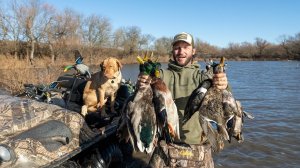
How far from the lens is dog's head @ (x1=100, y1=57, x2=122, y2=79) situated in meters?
5.55

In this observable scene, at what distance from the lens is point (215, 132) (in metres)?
3.45

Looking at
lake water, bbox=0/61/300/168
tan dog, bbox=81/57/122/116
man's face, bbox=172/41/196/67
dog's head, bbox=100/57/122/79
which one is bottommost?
lake water, bbox=0/61/300/168

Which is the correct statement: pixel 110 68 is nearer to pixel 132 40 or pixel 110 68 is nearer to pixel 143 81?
pixel 143 81

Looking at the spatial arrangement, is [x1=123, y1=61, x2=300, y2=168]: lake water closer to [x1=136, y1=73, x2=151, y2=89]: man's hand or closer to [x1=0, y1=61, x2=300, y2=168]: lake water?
[x1=0, y1=61, x2=300, y2=168]: lake water

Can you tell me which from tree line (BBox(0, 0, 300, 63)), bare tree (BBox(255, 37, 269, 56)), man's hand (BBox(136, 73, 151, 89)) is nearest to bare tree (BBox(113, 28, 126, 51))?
tree line (BBox(0, 0, 300, 63))

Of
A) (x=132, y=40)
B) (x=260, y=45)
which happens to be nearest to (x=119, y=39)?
(x=132, y=40)

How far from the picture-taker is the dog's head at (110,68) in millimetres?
5547

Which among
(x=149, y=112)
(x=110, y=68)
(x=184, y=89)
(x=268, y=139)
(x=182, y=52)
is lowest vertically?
(x=268, y=139)

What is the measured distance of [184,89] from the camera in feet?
12.4

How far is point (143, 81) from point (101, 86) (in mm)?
2409

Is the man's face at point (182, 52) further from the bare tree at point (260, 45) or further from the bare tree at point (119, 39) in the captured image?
the bare tree at point (260, 45)

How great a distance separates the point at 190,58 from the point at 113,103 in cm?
238

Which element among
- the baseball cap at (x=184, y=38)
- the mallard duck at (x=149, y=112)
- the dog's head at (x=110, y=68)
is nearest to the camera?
the mallard duck at (x=149, y=112)

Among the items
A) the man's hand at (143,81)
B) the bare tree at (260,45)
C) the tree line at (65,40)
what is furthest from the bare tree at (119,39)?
the man's hand at (143,81)
